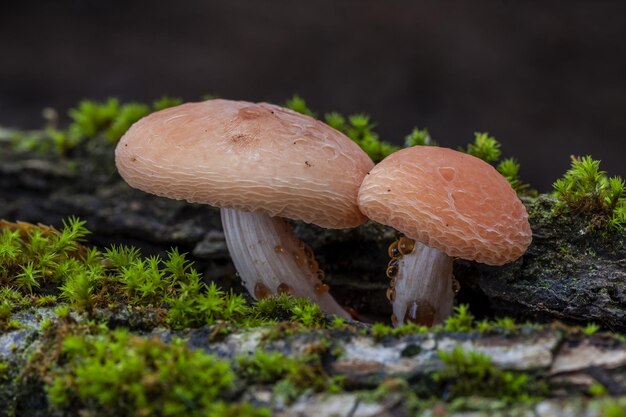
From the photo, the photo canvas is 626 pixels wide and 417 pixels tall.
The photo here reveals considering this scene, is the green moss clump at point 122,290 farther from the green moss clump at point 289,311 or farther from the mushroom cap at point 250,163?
the mushroom cap at point 250,163

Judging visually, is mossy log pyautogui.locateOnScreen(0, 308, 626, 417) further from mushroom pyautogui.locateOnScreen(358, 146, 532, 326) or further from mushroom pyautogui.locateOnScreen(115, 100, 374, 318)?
mushroom pyautogui.locateOnScreen(115, 100, 374, 318)

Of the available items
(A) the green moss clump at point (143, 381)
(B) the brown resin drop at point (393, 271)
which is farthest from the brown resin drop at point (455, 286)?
A: (A) the green moss clump at point (143, 381)

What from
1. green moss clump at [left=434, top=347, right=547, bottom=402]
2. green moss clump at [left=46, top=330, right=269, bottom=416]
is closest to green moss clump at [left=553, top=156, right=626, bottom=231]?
green moss clump at [left=434, top=347, right=547, bottom=402]

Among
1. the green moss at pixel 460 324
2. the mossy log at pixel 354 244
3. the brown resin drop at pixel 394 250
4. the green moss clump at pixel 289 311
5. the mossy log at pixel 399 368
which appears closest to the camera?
the mossy log at pixel 399 368

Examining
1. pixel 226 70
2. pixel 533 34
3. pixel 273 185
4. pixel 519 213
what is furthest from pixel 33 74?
pixel 519 213

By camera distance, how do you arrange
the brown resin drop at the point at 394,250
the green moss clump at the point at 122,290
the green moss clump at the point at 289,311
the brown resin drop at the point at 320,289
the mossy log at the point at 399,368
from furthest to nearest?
the brown resin drop at the point at 320,289
the brown resin drop at the point at 394,250
the green moss clump at the point at 289,311
the green moss clump at the point at 122,290
the mossy log at the point at 399,368

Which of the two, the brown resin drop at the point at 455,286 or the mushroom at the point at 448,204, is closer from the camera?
the mushroom at the point at 448,204

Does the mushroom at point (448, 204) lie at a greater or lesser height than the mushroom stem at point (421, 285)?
greater

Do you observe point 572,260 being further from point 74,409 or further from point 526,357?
point 74,409

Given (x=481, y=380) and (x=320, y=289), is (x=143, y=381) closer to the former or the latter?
(x=481, y=380)
